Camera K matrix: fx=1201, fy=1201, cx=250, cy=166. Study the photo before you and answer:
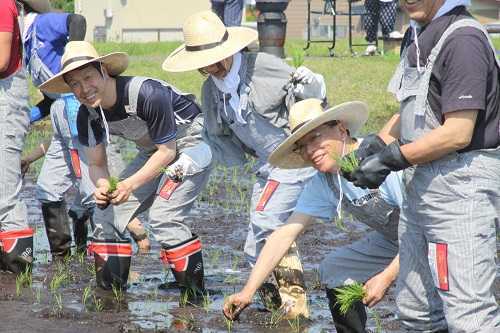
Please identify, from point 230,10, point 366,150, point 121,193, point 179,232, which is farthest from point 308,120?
point 230,10

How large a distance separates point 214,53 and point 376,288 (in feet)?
6.52

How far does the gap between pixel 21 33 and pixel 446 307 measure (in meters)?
4.02

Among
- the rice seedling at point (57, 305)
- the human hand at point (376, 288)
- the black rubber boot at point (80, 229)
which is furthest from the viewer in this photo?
the black rubber boot at point (80, 229)

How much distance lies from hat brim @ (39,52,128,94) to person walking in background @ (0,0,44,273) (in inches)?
16.4

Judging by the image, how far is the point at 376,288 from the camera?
5.30m

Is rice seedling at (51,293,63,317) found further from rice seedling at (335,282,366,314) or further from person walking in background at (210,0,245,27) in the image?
person walking in background at (210,0,245,27)

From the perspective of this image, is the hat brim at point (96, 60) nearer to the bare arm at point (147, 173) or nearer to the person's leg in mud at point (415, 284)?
the bare arm at point (147, 173)

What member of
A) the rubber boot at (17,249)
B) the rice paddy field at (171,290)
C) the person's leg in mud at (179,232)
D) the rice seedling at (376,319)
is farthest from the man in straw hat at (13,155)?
the rice seedling at (376,319)

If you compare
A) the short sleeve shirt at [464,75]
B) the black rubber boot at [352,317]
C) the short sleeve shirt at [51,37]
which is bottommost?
the black rubber boot at [352,317]

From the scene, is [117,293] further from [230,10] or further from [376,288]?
[230,10]

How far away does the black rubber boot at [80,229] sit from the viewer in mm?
8539

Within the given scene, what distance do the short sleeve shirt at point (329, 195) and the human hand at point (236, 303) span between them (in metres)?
0.55

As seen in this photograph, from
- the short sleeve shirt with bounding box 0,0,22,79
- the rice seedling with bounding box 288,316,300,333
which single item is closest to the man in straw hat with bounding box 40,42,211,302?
the short sleeve shirt with bounding box 0,0,22,79

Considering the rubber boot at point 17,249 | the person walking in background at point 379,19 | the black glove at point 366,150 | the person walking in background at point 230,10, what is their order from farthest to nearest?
1. the person walking in background at point 379,19
2. the person walking in background at point 230,10
3. the rubber boot at point 17,249
4. the black glove at point 366,150
